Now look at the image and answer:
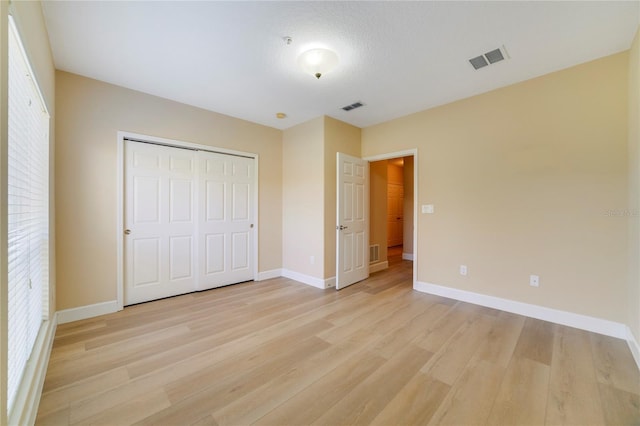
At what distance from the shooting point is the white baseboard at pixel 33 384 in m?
1.25

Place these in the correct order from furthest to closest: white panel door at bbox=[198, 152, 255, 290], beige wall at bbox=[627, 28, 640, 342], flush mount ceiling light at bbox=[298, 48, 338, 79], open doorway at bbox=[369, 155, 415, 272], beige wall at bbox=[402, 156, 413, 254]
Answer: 1. beige wall at bbox=[402, 156, 413, 254]
2. open doorway at bbox=[369, 155, 415, 272]
3. white panel door at bbox=[198, 152, 255, 290]
4. flush mount ceiling light at bbox=[298, 48, 338, 79]
5. beige wall at bbox=[627, 28, 640, 342]

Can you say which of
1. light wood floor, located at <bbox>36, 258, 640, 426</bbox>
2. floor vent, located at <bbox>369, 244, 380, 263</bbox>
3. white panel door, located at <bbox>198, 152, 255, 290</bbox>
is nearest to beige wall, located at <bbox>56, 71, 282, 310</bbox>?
light wood floor, located at <bbox>36, 258, 640, 426</bbox>

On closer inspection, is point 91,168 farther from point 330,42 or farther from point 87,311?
point 330,42

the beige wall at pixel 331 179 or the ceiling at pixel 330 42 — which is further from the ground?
the ceiling at pixel 330 42

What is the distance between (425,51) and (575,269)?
2.66 m

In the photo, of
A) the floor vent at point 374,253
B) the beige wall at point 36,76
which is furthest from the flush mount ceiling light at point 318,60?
the floor vent at point 374,253

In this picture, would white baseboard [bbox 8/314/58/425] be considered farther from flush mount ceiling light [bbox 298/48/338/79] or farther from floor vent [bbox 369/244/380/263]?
floor vent [bbox 369/244/380/263]

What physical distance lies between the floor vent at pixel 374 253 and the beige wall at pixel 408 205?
1.65 meters

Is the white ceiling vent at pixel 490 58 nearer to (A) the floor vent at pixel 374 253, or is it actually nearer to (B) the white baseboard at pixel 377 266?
(A) the floor vent at pixel 374 253

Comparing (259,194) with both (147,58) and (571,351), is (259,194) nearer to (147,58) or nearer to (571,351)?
(147,58)

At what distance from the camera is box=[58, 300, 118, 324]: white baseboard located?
2.64m

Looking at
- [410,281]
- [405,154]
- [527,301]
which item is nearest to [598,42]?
[405,154]

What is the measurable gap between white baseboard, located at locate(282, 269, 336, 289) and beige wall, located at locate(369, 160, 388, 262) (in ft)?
4.28

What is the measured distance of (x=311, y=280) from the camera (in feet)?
13.4
